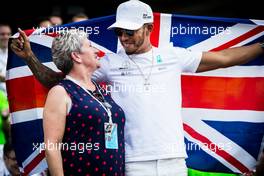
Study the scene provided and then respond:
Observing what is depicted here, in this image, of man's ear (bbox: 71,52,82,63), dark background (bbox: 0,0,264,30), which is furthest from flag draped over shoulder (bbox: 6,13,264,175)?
dark background (bbox: 0,0,264,30)

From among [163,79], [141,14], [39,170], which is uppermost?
[141,14]

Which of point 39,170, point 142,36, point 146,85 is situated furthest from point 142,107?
point 39,170

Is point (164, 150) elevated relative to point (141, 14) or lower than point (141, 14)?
lower

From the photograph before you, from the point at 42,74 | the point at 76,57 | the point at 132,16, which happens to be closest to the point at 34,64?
the point at 42,74

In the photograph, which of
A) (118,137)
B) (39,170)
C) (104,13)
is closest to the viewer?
(118,137)

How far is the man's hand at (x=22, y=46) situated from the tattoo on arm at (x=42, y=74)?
39mm

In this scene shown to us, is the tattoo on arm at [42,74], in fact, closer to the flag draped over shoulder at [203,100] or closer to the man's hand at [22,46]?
the man's hand at [22,46]

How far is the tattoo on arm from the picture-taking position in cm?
559

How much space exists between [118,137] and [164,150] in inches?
12.8

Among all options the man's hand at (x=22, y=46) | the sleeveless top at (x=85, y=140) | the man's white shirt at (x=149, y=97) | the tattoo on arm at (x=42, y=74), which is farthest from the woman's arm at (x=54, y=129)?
the man's hand at (x=22, y=46)

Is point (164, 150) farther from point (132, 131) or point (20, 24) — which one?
point (20, 24)

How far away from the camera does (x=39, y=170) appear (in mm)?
5969

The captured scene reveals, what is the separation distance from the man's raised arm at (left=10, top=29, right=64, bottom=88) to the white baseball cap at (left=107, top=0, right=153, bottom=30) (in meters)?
0.58

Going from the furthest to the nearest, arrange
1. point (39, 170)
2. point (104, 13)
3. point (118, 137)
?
point (104, 13), point (39, 170), point (118, 137)
